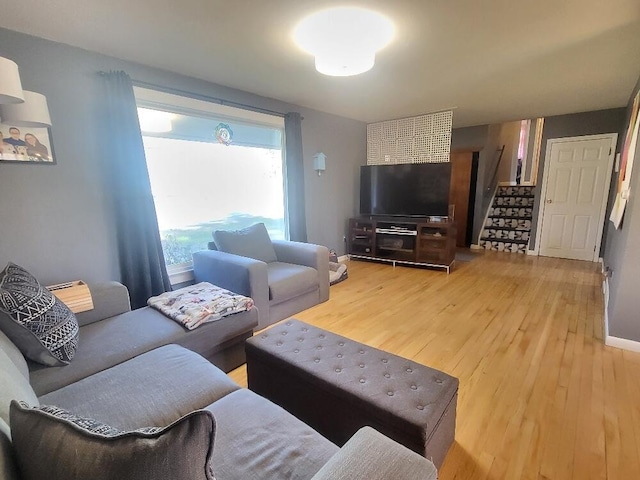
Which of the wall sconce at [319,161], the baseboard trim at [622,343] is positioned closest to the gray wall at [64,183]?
the wall sconce at [319,161]

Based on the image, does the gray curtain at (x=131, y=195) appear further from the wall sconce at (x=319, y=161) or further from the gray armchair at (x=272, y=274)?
the wall sconce at (x=319, y=161)

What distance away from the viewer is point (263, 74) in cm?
287

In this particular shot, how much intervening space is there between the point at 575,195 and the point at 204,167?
5.54 m

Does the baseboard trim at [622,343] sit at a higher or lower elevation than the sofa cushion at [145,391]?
lower

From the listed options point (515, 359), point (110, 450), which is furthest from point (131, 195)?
point (515, 359)

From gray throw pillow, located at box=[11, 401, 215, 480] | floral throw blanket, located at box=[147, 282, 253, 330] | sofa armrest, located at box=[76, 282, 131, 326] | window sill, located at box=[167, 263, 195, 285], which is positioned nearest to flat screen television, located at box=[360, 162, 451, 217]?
window sill, located at box=[167, 263, 195, 285]

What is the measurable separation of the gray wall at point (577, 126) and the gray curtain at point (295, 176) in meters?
4.08

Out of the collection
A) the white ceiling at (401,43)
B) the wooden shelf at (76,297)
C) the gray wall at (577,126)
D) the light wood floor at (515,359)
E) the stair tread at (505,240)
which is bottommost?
the light wood floor at (515,359)

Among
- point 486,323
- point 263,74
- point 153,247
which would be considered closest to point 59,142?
point 153,247

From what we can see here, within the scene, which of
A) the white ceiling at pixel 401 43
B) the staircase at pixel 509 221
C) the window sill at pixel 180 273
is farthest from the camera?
the staircase at pixel 509 221

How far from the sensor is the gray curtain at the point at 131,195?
7.89 feet

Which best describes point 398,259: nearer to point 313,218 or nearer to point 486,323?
point 313,218

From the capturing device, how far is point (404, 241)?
15.2 ft

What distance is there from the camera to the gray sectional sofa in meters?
0.78
